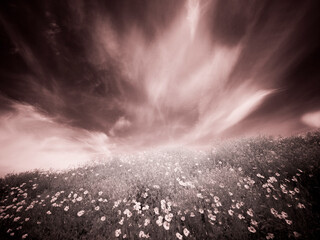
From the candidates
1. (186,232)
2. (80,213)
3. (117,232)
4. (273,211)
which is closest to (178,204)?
(186,232)

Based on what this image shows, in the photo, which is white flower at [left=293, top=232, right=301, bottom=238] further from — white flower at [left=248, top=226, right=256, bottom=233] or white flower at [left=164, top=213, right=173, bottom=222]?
white flower at [left=164, top=213, right=173, bottom=222]

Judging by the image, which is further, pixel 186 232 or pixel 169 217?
pixel 169 217

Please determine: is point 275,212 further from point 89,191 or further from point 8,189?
point 8,189

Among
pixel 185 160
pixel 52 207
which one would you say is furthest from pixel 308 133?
pixel 52 207

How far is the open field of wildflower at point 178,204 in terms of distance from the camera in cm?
359

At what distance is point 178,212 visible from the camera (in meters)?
4.01

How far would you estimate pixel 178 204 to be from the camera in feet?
14.6

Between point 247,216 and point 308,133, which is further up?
point 308,133

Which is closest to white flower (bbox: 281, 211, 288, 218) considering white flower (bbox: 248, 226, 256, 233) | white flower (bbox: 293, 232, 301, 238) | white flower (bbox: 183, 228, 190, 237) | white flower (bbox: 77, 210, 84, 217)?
white flower (bbox: 293, 232, 301, 238)

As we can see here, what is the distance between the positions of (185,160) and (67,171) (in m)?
6.01

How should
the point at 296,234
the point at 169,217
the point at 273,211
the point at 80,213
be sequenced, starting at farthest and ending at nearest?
the point at 80,213
the point at 169,217
the point at 273,211
the point at 296,234

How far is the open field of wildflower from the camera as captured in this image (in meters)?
3.59

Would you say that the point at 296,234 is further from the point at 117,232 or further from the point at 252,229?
the point at 117,232

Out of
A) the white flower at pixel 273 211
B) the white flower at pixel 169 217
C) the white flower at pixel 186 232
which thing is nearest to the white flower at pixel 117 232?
the white flower at pixel 169 217
